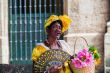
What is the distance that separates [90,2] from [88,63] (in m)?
5.86

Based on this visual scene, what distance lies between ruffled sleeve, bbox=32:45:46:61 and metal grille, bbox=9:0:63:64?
5.75 metres

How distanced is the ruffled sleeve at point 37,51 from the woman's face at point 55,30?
215mm

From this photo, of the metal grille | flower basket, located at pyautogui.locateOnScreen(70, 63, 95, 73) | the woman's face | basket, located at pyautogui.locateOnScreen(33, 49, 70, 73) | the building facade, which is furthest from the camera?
the metal grille

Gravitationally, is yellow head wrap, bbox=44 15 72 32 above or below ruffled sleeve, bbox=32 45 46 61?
above

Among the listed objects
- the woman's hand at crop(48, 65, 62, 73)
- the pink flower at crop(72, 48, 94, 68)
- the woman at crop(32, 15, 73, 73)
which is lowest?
the woman's hand at crop(48, 65, 62, 73)

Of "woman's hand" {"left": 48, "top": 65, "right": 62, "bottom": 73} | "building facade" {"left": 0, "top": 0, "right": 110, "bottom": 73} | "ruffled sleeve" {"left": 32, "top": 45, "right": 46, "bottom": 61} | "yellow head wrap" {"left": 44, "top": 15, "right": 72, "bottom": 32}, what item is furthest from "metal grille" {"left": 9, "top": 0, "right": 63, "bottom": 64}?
"woman's hand" {"left": 48, "top": 65, "right": 62, "bottom": 73}

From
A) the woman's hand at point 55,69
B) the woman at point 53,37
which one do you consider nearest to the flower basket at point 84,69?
the woman's hand at point 55,69

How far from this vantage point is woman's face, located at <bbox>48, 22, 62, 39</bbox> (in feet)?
15.4

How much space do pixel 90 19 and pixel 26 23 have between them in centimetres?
157

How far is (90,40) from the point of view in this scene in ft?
32.7

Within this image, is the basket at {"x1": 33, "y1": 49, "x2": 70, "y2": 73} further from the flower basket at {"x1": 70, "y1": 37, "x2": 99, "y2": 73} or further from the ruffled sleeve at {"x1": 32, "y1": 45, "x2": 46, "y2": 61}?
the flower basket at {"x1": 70, "y1": 37, "x2": 99, "y2": 73}

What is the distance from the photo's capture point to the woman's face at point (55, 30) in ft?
15.4

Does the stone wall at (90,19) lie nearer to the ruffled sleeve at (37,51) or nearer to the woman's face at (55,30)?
the woman's face at (55,30)

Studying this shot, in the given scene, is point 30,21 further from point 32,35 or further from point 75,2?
point 75,2
